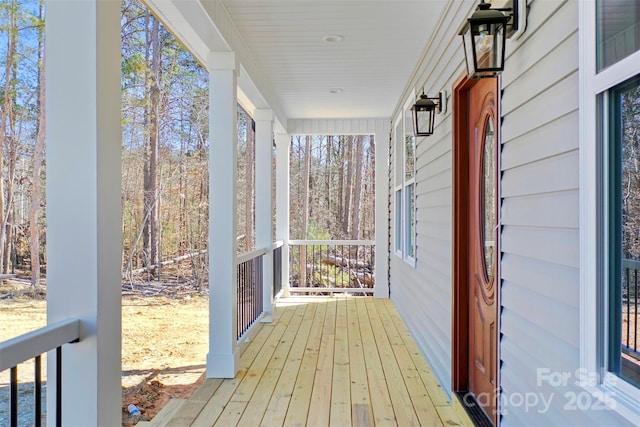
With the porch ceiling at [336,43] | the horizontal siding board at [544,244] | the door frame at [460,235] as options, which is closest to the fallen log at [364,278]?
the porch ceiling at [336,43]

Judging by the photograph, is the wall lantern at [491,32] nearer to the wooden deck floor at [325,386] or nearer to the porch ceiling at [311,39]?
the porch ceiling at [311,39]

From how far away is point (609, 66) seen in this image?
1.13 meters

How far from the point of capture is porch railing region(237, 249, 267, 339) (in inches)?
166

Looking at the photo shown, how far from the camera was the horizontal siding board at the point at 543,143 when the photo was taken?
137 cm

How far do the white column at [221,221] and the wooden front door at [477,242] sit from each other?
1.72 m

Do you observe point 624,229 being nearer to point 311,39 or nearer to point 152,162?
point 311,39

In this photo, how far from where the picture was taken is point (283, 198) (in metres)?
6.90

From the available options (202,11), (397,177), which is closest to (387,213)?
(397,177)

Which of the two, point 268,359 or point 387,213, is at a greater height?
point 387,213

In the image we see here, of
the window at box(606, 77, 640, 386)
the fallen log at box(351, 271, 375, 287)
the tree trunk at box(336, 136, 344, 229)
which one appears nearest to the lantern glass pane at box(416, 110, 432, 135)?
the window at box(606, 77, 640, 386)

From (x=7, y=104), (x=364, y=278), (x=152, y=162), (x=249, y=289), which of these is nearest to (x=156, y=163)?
(x=152, y=162)

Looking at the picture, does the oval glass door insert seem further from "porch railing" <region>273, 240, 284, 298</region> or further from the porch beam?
the porch beam

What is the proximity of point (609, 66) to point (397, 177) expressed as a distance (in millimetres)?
4712

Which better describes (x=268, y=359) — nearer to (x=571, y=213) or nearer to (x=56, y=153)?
(x=56, y=153)
